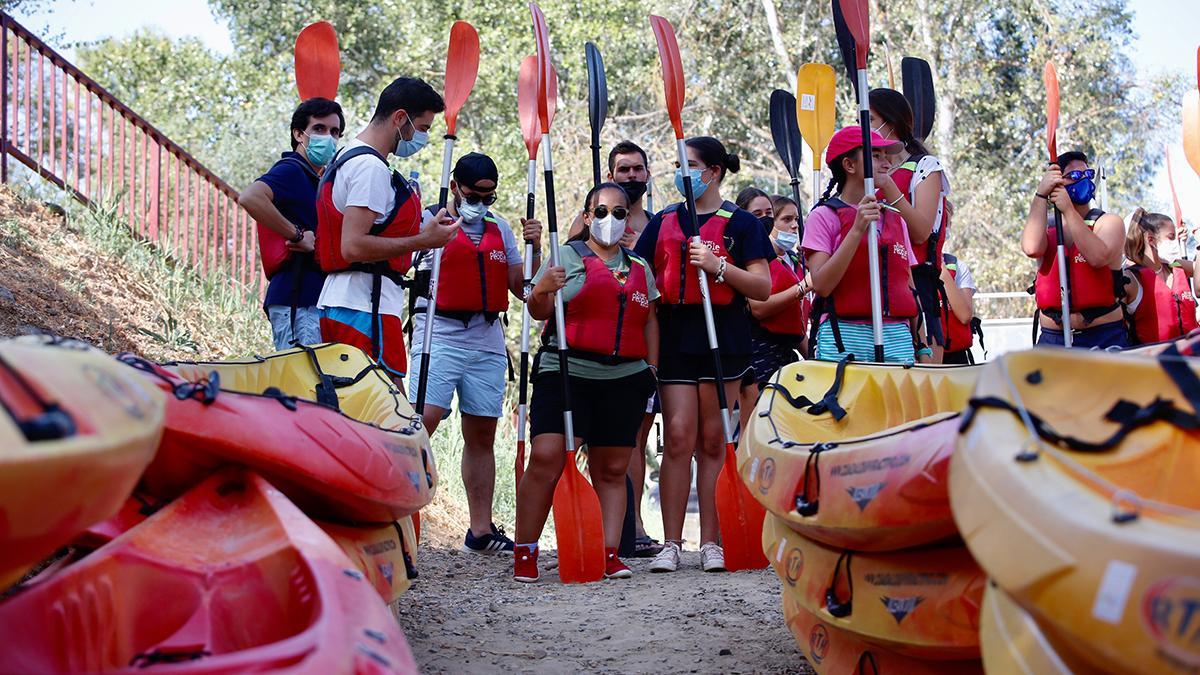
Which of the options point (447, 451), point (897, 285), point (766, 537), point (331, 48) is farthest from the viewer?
point (447, 451)

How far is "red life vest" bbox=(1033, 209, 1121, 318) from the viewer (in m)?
6.68

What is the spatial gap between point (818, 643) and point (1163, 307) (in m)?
5.62

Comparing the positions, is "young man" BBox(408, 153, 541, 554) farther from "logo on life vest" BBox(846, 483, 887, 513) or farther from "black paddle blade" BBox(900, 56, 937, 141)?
"logo on life vest" BBox(846, 483, 887, 513)

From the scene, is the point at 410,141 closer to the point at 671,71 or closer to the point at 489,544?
the point at 671,71

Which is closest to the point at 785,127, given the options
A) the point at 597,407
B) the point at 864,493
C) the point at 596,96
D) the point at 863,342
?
the point at 596,96

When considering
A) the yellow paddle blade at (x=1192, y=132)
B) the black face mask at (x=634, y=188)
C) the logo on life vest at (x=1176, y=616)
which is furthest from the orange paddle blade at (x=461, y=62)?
the logo on life vest at (x=1176, y=616)

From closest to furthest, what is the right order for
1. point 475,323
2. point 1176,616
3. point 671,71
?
point 1176,616, point 475,323, point 671,71

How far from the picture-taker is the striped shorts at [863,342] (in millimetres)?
5289

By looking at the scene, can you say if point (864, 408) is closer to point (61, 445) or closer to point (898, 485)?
point (898, 485)

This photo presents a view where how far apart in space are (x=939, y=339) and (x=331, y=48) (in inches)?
142

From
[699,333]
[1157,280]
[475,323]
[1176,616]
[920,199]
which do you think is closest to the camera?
[1176,616]

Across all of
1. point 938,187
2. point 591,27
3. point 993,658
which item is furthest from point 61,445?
point 591,27

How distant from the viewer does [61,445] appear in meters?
2.01

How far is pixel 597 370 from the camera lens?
603cm
